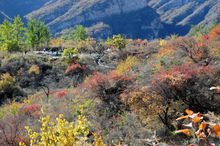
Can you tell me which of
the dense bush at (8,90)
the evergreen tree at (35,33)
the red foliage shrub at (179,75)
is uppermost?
the evergreen tree at (35,33)

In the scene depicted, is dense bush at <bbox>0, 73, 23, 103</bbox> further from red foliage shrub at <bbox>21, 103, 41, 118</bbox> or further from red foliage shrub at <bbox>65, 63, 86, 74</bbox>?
red foliage shrub at <bbox>21, 103, 41, 118</bbox>

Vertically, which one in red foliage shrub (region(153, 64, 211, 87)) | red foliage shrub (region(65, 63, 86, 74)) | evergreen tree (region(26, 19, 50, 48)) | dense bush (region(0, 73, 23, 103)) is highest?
evergreen tree (region(26, 19, 50, 48))

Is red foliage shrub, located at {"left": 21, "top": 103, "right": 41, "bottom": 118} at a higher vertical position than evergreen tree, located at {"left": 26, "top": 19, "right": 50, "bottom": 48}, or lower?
lower

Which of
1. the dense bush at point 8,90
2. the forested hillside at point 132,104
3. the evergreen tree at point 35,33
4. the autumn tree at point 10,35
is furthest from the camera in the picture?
the evergreen tree at point 35,33

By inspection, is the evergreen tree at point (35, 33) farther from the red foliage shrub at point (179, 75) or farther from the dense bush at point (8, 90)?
the red foliage shrub at point (179, 75)

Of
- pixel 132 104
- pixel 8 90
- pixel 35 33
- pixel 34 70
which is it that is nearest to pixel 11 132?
pixel 132 104

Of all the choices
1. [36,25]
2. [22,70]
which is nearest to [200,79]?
[22,70]

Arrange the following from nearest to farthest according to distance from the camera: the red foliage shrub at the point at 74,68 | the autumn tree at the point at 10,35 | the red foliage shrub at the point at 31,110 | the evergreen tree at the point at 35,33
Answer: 1. the red foliage shrub at the point at 31,110
2. the red foliage shrub at the point at 74,68
3. the autumn tree at the point at 10,35
4. the evergreen tree at the point at 35,33

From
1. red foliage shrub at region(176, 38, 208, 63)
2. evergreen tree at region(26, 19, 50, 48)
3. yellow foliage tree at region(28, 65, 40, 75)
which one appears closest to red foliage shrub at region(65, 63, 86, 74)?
yellow foliage tree at region(28, 65, 40, 75)

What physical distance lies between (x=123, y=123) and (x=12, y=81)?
66.5 ft

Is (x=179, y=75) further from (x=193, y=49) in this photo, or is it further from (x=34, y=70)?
(x=34, y=70)

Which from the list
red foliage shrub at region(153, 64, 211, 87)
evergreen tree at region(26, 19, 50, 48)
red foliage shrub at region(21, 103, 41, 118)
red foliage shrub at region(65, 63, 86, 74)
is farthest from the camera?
evergreen tree at region(26, 19, 50, 48)

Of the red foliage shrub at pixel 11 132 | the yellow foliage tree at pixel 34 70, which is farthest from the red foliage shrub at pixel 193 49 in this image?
the yellow foliage tree at pixel 34 70

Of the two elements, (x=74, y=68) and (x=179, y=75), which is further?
(x=74, y=68)
